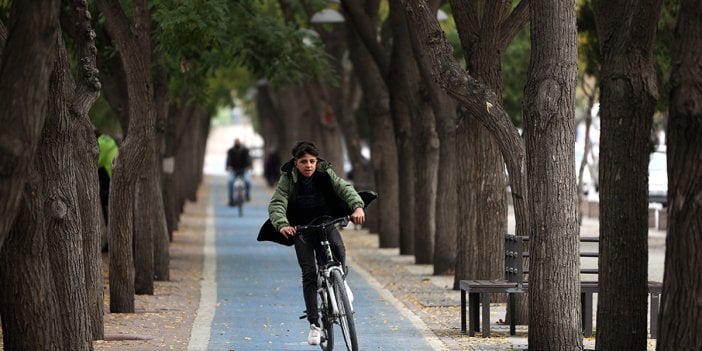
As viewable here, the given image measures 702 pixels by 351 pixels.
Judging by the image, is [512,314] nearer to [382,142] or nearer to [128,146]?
[128,146]

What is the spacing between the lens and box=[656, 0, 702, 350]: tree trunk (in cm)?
838

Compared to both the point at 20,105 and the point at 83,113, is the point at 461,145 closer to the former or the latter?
the point at 83,113

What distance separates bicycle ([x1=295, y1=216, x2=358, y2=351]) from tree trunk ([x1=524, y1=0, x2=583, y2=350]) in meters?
1.41

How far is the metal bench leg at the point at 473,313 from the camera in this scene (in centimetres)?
1420

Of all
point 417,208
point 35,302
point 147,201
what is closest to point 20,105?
point 35,302

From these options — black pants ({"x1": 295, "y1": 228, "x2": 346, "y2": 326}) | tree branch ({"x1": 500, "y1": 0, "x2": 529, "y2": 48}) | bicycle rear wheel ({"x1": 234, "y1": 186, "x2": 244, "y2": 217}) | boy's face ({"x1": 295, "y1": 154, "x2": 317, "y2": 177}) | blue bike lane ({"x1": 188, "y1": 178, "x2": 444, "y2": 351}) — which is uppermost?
tree branch ({"x1": 500, "y1": 0, "x2": 529, "y2": 48})

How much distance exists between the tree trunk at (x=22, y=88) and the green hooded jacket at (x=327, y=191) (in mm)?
4202

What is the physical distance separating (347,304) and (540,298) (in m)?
1.44

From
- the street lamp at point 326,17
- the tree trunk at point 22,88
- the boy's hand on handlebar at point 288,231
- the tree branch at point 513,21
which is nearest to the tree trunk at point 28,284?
the tree trunk at point 22,88

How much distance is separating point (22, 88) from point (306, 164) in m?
4.48

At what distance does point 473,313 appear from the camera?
14.3m

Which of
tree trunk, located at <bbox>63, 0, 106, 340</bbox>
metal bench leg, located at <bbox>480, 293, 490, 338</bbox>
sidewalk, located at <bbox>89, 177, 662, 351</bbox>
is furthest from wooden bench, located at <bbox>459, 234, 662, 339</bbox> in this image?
tree trunk, located at <bbox>63, 0, 106, 340</bbox>

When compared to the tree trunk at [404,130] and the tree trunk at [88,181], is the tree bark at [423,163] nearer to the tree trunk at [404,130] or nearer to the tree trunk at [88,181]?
the tree trunk at [404,130]

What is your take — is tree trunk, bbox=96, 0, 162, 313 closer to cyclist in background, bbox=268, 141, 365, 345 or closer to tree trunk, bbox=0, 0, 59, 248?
cyclist in background, bbox=268, 141, 365, 345
